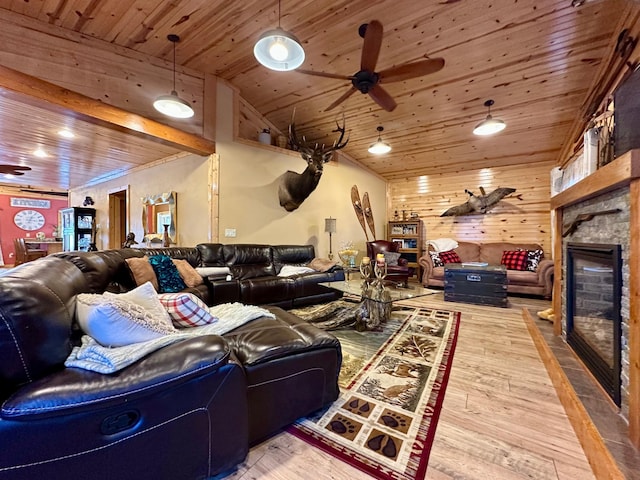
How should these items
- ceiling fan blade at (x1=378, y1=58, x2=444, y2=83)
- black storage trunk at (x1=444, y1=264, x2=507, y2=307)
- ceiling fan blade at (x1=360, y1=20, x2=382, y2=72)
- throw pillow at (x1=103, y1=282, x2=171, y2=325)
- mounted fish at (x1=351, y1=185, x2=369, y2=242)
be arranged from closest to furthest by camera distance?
1. throw pillow at (x1=103, y1=282, x2=171, y2=325)
2. ceiling fan blade at (x1=360, y1=20, x2=382, y2=72)
3. ceiling fan blade at (x1=378, y1=58, x2=444, y2=83)
4. black storage trunk at (x1=444, y1=264, x2=507, y2=307)
5. mounted fish at (x1=351, y1=185, x2=369, y2=242)

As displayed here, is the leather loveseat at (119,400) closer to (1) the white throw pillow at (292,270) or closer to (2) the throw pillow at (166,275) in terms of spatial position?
(2) the throw pillow at (166,275)

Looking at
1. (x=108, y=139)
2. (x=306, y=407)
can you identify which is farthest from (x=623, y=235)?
(x=108, y=139)

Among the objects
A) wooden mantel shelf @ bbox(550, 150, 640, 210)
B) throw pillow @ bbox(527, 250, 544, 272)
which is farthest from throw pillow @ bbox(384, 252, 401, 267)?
wooden mantel shelf @ bbox(550, 150, 640, 210)

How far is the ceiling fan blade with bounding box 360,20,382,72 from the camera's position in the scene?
216 centimetres

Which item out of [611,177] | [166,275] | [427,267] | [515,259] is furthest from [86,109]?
[515,259]

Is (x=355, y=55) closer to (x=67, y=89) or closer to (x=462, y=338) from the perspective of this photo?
(x=67, y=89)

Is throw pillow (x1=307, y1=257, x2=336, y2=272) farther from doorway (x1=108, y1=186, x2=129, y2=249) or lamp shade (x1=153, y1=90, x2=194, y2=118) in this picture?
doorway (x1=108, y1=186, x2=129, y2=249)

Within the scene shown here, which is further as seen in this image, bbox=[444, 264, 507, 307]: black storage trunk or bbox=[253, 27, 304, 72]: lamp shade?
bbox=[444, 264, 507, 307]: black storage trunk

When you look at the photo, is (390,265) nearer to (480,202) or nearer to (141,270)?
(480,202)

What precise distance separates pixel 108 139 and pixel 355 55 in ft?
12.7

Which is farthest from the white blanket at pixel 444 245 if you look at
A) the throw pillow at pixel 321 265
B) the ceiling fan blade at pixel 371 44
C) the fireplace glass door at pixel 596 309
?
the ceiling fan blade at pixel 371 44

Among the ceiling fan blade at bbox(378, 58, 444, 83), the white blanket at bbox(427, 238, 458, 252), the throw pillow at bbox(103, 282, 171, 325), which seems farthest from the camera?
the white blanket at bbox(427, 238, 458, 252)

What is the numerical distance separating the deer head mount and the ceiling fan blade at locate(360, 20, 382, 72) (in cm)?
171

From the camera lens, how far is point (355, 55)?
3.28 meters
